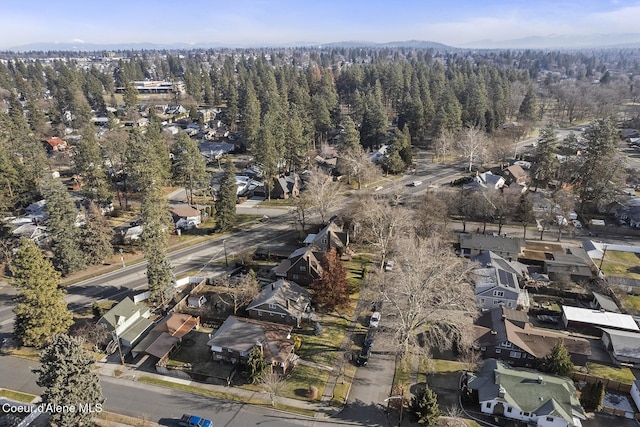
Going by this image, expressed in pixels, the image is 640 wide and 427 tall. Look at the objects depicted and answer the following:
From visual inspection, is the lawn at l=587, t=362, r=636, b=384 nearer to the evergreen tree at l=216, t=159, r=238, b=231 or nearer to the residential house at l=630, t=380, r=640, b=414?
the residential house at l=630, t=380, r=640, b=414

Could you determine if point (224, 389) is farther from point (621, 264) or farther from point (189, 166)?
point (621, 264)

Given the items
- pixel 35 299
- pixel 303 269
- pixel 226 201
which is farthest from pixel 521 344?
pixel 35 299

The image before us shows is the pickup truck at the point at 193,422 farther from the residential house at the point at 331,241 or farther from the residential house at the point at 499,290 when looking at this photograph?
the residential house at the point at 499,290

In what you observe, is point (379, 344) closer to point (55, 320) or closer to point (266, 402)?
point (266, 402)

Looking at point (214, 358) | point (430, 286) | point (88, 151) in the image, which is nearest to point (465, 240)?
point (430, 286)

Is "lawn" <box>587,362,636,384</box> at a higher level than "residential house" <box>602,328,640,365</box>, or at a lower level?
lower

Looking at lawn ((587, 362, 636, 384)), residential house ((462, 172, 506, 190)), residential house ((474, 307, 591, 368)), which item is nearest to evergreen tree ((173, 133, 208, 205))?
residential house ((462, 172, 506, 190))

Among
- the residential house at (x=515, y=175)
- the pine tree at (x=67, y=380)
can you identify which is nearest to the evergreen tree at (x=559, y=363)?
the pine tree at (x=67, y=380)

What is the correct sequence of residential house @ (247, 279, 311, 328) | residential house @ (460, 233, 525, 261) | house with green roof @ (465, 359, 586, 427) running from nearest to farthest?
1. house with green roof @ (465, 359, 586, 427)
2. residential house @ (247, 279, 311, 328)
3. residential house @ (460, 233, 525, 261)
